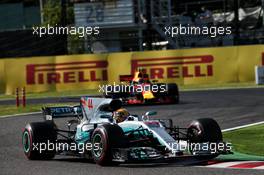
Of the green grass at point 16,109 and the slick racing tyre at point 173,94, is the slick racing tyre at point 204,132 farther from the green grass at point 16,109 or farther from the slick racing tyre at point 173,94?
the slick racing tyre at point 173,94

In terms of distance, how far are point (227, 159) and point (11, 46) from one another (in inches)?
1169

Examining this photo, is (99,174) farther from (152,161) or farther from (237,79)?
(237,79)

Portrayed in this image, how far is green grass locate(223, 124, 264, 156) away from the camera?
1399 centimetres

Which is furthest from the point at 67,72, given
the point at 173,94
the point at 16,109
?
the point at 173,94

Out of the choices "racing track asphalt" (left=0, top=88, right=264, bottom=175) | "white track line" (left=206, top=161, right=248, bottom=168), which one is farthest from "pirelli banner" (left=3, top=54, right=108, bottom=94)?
"white track line" (left=206, top=161, right=248, bottom=168)

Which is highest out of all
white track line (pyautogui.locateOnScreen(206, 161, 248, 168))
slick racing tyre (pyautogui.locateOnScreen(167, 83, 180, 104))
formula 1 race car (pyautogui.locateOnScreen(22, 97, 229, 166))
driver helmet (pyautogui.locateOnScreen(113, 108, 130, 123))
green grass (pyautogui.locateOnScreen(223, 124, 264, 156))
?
driver helmet (pyautogui.locateOnScreen(113, 108, 130, 123))

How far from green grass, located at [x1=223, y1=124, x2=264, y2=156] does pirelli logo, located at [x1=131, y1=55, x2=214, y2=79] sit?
15192 mm

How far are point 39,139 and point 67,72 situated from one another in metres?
20.7

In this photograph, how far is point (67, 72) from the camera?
112 feet

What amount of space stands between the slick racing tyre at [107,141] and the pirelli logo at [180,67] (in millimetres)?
21113

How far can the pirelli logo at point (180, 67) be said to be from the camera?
109 ft

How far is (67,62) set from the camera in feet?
112

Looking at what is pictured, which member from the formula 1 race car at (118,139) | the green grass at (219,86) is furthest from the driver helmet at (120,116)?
the green grass at (219,86)

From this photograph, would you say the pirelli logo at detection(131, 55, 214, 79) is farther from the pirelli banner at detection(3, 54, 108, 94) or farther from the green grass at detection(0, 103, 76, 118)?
the green grass at detection(0, 103, 76, 118)
